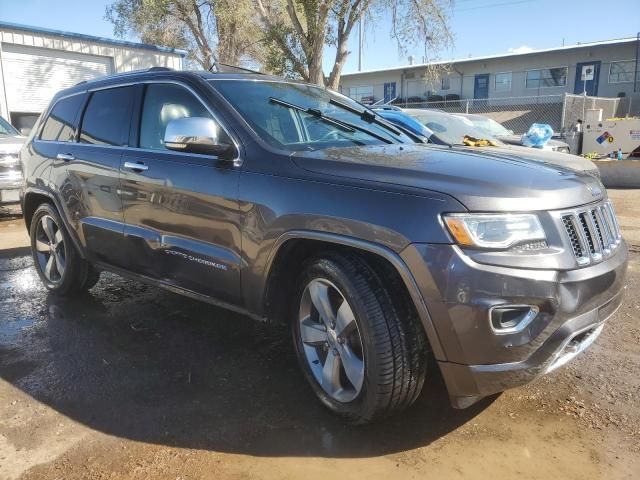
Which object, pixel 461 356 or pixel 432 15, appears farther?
pixel 432 15

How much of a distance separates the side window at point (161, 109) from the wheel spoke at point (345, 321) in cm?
160

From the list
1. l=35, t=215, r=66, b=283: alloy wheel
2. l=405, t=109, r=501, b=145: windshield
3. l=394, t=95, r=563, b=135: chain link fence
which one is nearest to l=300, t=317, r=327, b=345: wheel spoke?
l=35, t=215, r=66, b=283: alloy wheel

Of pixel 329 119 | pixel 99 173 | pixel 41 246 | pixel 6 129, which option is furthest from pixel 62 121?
pixel 6 129

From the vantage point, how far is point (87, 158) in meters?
4.25

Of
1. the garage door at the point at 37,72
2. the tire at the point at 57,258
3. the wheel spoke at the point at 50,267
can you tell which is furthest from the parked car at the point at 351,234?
the garage door at the point at 37,72

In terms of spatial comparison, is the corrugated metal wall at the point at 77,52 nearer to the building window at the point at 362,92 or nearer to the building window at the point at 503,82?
the building window at the point at 362,92

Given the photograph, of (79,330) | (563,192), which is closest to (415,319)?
(563,192)

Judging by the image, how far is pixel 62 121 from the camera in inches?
190

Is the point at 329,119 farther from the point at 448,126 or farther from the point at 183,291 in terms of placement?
the point at 448,126

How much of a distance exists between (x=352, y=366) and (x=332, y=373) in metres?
0.16

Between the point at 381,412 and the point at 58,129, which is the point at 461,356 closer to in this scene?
the point at 381,412

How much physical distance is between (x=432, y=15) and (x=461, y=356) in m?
15.0

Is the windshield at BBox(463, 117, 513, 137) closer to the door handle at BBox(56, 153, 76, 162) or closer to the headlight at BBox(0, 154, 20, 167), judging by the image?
the headlight at BBox(0, 154, 20, 167)

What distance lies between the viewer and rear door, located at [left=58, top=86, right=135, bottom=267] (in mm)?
3992
